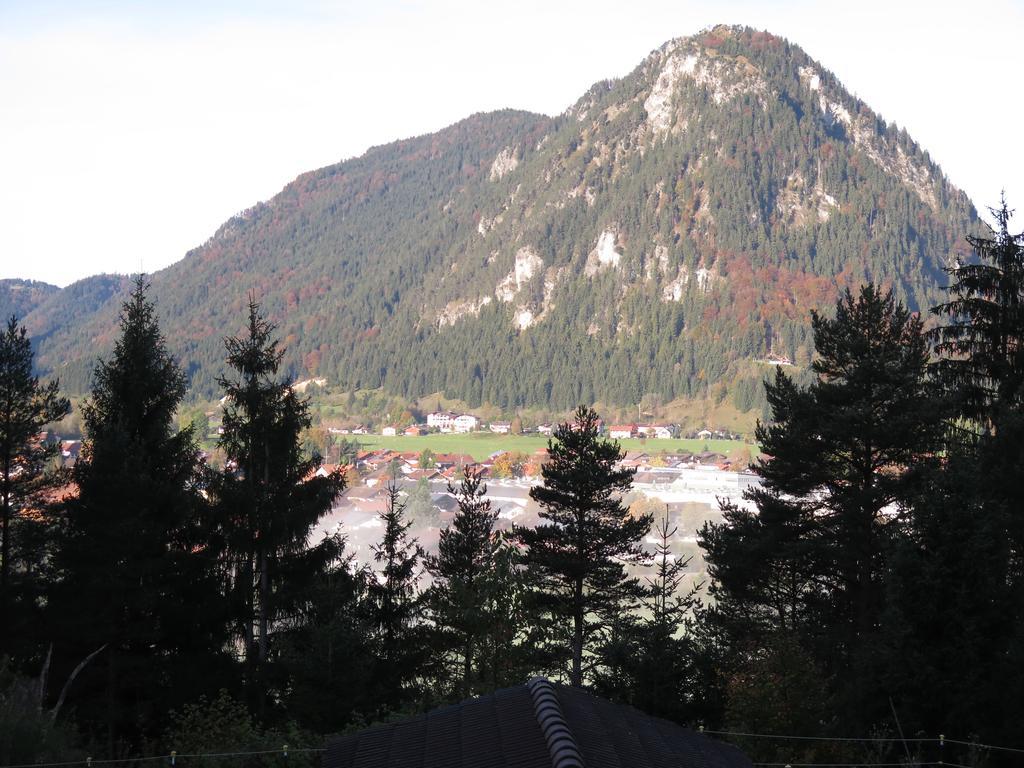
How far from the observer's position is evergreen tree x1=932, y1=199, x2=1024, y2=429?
60.5 feet

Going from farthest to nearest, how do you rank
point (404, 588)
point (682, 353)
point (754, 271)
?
point (754, 271) < point (682, 353) < point (404, 588)

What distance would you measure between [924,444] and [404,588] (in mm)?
12672

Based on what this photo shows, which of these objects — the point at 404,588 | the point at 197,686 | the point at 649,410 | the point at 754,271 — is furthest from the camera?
the point at 754,271

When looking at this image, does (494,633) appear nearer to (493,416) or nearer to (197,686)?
(197,686)

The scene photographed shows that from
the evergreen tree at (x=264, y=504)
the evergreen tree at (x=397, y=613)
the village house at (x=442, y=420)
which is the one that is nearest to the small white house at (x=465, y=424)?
the village house at (x=442, y=420)

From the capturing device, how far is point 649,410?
157250 millimetres

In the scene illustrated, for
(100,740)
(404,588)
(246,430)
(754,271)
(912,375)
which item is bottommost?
(100,740)

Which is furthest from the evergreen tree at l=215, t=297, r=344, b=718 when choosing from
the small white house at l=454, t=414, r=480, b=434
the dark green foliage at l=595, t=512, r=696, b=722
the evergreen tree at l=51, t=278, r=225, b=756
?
the small white house at l=454, t=414, r=480, b=434

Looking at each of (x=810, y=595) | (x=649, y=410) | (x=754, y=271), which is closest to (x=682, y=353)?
(x=649, y=410)

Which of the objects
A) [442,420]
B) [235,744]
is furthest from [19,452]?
[442,420]

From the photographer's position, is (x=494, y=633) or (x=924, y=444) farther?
(x=494, y=633)

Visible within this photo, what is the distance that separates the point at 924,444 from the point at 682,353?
153 m

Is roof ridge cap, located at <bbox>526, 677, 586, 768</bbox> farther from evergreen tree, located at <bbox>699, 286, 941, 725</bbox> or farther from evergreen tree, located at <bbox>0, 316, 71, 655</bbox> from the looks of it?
evergreen tree, located at <bbox>0, 316, 71, 655</bbox>

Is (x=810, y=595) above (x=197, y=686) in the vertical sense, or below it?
above
